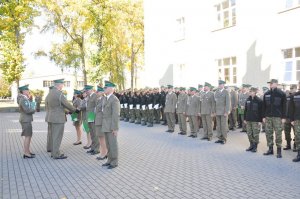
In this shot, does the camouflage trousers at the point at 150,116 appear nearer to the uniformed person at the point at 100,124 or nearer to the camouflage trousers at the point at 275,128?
the uniformed person at the point at 100,124

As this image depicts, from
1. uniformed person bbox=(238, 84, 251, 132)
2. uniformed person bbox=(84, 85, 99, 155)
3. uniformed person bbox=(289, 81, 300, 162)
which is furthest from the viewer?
uniformed person bbox=(238, 84, 251, 132)

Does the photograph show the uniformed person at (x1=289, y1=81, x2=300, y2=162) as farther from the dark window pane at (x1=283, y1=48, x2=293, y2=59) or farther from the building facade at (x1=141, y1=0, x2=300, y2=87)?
the dark window pane at (x1=283, y1=48, x2=293, y2=59)

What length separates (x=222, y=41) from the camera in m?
19.3

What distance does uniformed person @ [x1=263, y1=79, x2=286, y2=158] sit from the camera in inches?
366

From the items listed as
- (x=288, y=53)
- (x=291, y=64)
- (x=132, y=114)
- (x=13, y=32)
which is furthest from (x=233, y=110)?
(x=13, y=32)

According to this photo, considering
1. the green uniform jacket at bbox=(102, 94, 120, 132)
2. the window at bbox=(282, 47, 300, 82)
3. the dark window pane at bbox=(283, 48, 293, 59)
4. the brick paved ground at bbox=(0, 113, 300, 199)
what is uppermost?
the dark window pane at bbox=(283, 48, 293, 59)

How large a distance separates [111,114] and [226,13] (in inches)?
525

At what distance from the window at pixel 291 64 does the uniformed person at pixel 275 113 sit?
6.68 meters

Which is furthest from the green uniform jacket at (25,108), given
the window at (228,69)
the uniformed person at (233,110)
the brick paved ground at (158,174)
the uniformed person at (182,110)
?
the window at (228,69)

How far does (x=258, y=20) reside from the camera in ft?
55.4

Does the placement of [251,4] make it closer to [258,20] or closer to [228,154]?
[258,20]

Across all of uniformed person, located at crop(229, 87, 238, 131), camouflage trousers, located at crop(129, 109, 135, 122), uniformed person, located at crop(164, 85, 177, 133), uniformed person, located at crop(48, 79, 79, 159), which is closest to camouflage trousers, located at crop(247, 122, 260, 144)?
uniformed person, located at crop(229, 87, 238, 131)

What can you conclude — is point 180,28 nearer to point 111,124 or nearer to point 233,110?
point 233,110

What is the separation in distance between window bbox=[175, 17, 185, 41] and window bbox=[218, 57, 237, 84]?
436cm
